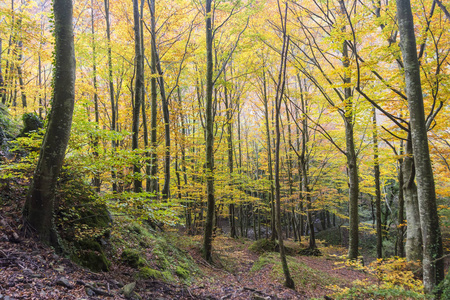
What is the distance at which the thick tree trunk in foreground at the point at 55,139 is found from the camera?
10.7 ft

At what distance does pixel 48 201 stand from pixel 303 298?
6.83m

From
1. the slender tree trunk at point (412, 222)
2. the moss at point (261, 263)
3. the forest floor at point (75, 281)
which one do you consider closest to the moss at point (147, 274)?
the forest floor at point (75, 281)

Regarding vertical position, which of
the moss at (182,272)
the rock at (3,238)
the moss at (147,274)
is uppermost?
the rock at (3,238)

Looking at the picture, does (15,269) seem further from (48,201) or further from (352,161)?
(352,161)

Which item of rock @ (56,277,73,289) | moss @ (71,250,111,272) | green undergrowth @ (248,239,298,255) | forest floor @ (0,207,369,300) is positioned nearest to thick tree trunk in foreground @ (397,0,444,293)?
forest floor @ (0,207,369,300)

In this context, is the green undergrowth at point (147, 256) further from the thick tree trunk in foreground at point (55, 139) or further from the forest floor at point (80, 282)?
the thick tree trunk in foreground at point (55, 139)

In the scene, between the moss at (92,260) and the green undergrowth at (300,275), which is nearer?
the moss at (92,260)

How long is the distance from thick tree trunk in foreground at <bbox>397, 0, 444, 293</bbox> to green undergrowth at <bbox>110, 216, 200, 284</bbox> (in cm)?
524

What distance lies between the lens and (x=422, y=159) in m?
4.45

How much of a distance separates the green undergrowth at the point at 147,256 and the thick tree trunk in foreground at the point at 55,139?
1.41 metres

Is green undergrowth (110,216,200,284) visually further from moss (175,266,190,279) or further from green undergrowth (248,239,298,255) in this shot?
green undergrowth (248,239,298,255)

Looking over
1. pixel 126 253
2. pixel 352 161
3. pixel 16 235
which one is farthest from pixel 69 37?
pixel 352 161

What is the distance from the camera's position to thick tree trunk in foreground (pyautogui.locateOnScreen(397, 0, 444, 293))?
418cm

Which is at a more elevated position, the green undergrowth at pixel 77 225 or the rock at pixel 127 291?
the green undergrowth at pixel 77 225
